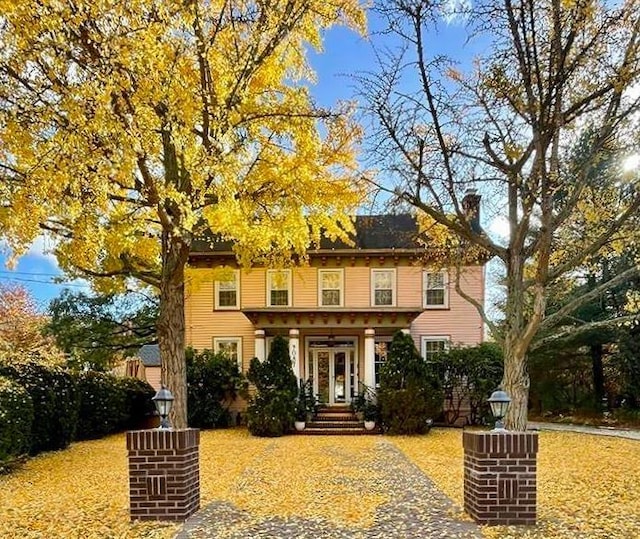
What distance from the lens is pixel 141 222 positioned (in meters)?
8.45

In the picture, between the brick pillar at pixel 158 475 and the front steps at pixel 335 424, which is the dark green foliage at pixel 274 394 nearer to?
the front steps at pixel 335 424

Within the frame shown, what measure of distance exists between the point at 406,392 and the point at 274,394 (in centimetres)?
339

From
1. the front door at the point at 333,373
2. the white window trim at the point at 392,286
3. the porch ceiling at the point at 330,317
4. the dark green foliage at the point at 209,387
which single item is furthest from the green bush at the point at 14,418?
the white window trim at the point at 392,286

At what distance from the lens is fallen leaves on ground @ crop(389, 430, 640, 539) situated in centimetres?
536

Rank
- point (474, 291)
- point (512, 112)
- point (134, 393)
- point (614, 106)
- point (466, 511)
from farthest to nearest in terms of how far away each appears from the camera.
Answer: point (474, 291) < point (134, 393) < point (512, 112) < point (614, 106) < point (466, 511)

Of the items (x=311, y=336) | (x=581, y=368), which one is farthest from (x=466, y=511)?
(x=581, y=368)

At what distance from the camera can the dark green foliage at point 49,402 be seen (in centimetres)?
1105

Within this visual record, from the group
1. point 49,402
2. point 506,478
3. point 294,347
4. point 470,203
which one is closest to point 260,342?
point 294,347

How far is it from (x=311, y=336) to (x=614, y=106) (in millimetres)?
11488

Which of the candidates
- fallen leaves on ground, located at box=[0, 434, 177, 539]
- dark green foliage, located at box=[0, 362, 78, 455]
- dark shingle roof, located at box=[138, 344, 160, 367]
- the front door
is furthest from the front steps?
dark shingle roof, located at box=[138, 344, 160, 367]

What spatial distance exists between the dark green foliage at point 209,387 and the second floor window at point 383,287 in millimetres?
4906

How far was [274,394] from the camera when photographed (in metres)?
14.8

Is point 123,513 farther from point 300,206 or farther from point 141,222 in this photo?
point 300,206

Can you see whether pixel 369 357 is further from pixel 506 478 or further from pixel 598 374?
pixel 506 478
